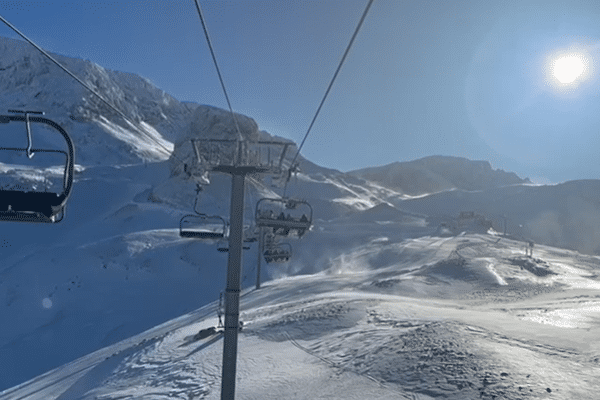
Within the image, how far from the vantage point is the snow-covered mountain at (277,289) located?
10.5 m

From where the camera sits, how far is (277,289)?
2708 centimetres

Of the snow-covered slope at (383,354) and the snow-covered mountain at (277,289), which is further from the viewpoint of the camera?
the snow-covered mountain at (277,289)

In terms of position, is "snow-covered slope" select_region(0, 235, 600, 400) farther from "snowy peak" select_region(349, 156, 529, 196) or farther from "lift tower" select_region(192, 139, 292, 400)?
"snowy peak" select_region(349, 156, 529, 196)

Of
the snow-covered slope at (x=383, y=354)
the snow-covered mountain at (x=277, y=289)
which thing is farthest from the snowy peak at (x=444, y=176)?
the snow-covered slope at (x=383, y=354)

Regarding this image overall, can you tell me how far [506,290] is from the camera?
21.8m

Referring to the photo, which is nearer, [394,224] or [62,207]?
[62,207]

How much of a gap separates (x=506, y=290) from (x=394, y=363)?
14758 mm

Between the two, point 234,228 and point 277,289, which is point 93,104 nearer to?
point 277,289

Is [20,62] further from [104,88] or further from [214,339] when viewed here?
[214,339]

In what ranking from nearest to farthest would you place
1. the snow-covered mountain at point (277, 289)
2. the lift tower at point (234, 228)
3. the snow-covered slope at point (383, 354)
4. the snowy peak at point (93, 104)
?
1. the lift tower at point (234, 228)
2. the snow-covered slope at point (383, 354)
3. the snow-covered mountain at point (277, 289)
4. the snowy peak at point (93, 104)

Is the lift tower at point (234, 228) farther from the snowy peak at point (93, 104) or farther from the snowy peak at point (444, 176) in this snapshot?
the snowy peak at point (444, 176)

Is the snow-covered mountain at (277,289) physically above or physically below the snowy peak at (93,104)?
below

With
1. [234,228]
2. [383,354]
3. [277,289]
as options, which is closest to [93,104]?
[277,289]

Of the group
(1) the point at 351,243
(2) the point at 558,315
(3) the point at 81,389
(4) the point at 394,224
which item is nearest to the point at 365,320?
(2) the point at 558,315
